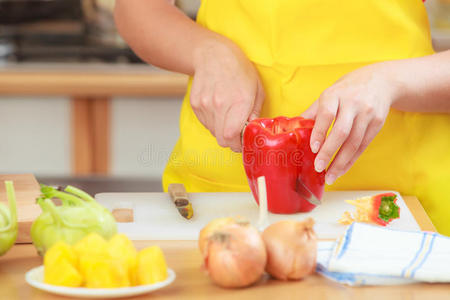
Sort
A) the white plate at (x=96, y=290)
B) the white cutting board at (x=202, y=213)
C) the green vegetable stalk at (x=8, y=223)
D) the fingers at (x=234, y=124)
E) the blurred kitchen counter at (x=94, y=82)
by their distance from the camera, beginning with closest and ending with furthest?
1. the white plate at (x=96, y=290)
2. the green vegetable stalk at (x=8, y=223)
3. the white cutting board at (x=202, y=213)
4. the fingers at (x=234, y=124)
5. the blurred kitchen counter at (x=94, y=82)

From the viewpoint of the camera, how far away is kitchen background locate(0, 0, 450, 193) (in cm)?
254

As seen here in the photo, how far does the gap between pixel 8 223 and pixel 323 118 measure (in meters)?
0.42

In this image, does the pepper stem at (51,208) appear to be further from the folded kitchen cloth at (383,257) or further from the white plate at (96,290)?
the folded kitchen cloth at (383,257)

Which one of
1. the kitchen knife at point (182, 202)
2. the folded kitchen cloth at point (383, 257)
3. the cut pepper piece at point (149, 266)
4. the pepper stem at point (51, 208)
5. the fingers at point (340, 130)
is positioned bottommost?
the kitchen knife at point (182, 202)

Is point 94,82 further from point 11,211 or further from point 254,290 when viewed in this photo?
point 254,290

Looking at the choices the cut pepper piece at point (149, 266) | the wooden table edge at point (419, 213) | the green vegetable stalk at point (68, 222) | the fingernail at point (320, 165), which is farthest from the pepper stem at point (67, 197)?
the wooden table edge at point (419, 213)

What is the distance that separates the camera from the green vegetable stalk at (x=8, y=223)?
2.47 ft

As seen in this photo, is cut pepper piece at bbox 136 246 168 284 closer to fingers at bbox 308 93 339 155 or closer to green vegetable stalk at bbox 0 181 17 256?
green vegetable stalk at bbox 0 181 17 256

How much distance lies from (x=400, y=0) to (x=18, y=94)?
1.74 m

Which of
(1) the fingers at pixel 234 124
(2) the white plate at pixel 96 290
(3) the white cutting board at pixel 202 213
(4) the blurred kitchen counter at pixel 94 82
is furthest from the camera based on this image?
(4) the blurred kitchen counter at pixel 94 82

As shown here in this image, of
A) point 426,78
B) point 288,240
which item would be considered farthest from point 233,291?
point 426,78

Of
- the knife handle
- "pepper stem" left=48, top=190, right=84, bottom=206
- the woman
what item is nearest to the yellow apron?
the woman

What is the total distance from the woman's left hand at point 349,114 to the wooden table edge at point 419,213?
0.12 meters

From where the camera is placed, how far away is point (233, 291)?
2.29ft
